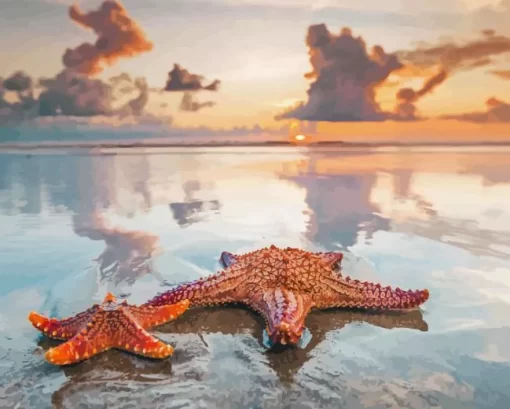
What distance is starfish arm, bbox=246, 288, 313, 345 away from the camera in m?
2.19

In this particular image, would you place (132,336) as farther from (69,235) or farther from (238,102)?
(238,102)

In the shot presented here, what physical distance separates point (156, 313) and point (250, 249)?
1.60 meters

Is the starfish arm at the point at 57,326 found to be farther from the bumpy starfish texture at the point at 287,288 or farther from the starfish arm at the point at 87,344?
the bumpy starfish texture at the point at 287,288

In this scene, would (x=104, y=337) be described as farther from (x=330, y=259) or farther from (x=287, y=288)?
(x=330, y=259)

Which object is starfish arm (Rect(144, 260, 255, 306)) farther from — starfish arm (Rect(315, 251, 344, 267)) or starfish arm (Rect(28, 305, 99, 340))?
starfish arm (Rect(28, 305, 99, 340))

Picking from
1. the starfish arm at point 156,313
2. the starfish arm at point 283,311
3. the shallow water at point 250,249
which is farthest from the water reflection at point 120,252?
the starfish arm at point 283,311

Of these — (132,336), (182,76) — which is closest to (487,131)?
(182,76)

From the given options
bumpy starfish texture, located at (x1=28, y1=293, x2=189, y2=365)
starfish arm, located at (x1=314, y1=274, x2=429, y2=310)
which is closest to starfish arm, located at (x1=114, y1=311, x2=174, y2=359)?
bumpy starfish texture, located at (x1=28, y1=293, x2=189, y2=365)

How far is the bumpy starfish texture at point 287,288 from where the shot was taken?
8.51ft

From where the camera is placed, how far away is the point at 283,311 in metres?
2.30

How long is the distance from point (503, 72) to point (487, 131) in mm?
1233

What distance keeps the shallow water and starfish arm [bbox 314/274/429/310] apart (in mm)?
64

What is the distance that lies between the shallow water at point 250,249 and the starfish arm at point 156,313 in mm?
95

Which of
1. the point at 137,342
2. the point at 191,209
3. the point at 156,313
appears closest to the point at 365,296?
the point at 156,313
